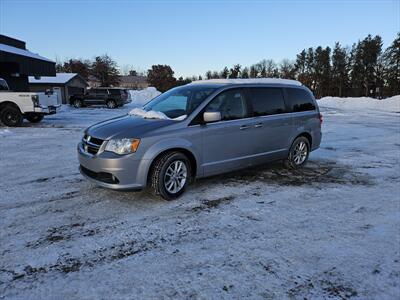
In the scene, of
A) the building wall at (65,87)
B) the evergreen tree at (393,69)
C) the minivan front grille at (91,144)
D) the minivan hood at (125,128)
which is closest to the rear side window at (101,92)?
the building wall at (65,87)

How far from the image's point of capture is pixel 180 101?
5812mm

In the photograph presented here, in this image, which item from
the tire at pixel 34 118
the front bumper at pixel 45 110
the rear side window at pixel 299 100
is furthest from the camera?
the tire at pixel 34 118

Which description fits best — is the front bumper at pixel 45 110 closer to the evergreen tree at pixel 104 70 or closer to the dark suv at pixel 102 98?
the dark suv at pixel 102 98

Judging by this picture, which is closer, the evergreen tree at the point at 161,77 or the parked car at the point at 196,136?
the parked car at the point at 196,136

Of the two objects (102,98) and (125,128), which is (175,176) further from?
(102,98)

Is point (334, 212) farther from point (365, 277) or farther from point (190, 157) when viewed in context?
point (190, 157)

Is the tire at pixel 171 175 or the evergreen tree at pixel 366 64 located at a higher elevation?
the evergreen tree at pixel 366 64

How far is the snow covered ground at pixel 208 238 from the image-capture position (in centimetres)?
299

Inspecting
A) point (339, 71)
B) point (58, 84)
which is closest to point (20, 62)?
point (58, 84)

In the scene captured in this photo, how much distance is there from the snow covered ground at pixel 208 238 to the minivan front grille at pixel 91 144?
743 mm

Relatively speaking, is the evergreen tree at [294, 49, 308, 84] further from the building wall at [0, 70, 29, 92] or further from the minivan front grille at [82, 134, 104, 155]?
the minivan front grille at [82, 134, 104, 155]

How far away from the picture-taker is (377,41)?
64.9 metres

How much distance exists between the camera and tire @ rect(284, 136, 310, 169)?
705 centimetres

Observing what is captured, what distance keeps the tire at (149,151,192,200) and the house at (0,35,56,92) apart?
20.6m
